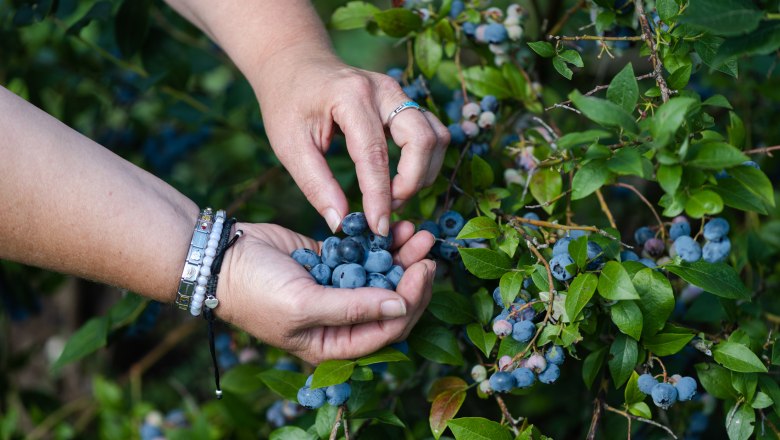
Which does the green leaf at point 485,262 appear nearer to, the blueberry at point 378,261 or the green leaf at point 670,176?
the blueberry at point 378,261

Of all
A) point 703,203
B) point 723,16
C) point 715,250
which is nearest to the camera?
point 723,16

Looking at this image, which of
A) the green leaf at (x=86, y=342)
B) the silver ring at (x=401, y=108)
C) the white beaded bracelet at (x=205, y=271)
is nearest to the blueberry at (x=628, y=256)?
the silver ring at (x=401, y=108)

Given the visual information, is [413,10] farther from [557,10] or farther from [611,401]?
[611,401]

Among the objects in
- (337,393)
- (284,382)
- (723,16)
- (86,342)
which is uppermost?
(723,16)

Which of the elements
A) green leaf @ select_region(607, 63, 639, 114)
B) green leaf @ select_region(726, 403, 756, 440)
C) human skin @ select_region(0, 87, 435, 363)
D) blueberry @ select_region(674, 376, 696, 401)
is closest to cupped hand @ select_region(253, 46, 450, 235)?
human skin @ select_region(0, 87, 435, 363)

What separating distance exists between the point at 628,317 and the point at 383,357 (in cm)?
38

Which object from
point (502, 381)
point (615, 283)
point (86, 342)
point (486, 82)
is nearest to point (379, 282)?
point (502, 381)

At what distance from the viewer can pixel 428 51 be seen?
4.85 feet

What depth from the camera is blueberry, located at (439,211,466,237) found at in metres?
1.30

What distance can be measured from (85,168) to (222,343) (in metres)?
0.95

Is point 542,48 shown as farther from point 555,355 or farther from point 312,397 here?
point 312,397

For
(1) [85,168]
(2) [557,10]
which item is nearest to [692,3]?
(1) [85,168]

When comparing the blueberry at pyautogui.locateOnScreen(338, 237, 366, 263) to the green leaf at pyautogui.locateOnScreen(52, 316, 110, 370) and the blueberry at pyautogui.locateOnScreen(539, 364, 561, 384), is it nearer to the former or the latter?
the blueberry at pyautogui.locateOnScreen(539, 364, 561, 384)

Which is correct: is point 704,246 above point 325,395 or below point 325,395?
above
